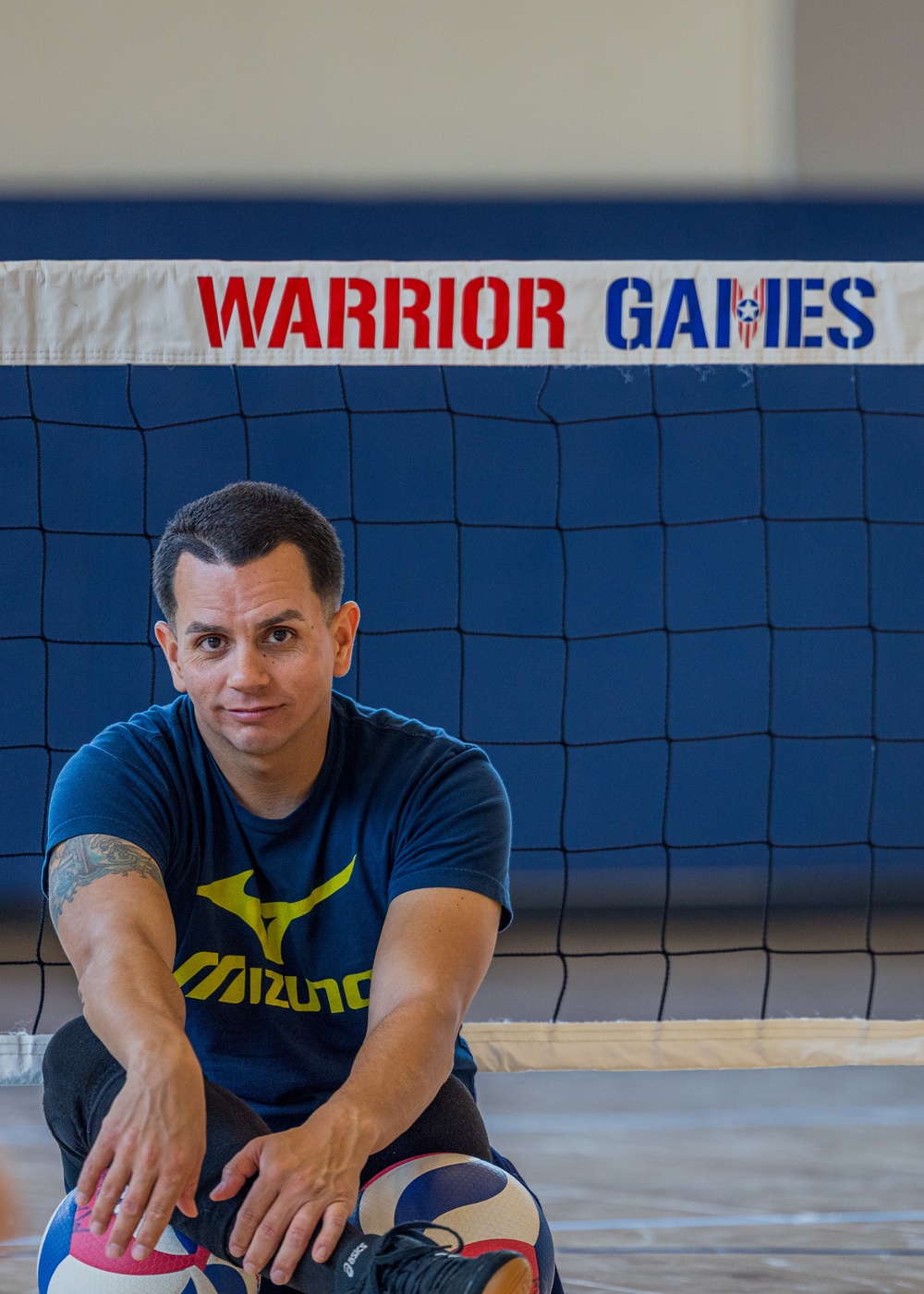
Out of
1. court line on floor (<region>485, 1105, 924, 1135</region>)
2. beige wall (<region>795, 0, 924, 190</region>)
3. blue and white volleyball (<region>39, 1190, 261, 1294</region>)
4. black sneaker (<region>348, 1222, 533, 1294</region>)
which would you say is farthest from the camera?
beige wall (<region>795, 0, 924, 190</region>)

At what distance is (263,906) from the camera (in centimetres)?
190

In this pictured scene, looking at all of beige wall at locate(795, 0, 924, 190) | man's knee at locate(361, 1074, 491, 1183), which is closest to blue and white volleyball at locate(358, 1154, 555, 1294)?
man's knee at locate(361, 1074, 491, 1183)

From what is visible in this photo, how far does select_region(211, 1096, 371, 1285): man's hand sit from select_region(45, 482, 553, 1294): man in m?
0.06

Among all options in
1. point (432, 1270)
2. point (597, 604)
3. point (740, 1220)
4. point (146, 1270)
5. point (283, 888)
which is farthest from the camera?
point (597, 604)

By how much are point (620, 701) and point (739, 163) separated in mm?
2087

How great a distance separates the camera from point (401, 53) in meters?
5.28

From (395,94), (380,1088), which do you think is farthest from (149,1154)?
(395,94)

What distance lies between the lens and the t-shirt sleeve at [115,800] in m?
1.81

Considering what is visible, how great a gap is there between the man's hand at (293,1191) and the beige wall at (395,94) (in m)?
4.25

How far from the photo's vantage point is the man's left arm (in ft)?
4.97

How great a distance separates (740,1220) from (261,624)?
5.06ft

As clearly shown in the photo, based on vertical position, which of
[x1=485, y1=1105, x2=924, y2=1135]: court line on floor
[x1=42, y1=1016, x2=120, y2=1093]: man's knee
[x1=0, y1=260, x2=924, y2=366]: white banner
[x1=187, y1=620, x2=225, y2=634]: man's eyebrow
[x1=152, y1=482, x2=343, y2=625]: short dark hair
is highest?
[x1=0, y1=260, x2=924, y2=366]: white banner

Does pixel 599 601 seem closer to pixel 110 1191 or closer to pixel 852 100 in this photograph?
pixel 852 100

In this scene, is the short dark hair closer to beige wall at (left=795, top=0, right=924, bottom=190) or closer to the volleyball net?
the volleyball net
